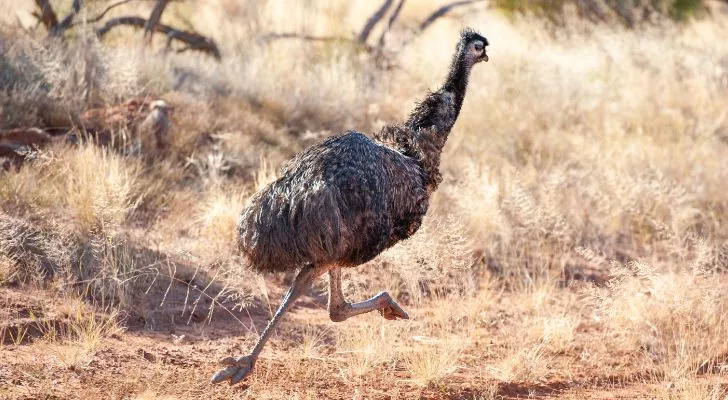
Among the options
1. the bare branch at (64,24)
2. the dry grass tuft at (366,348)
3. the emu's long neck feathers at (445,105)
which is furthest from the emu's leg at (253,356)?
the bare branch at (64,24)

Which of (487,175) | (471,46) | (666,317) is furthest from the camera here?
(487,175)

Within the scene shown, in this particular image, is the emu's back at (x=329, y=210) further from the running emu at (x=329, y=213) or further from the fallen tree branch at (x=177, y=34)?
the fallen tree branch at (x=177, y=34)

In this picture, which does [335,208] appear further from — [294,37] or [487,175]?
[294,37]

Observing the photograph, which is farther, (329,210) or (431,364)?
(431,364)

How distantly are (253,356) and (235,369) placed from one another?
0.10 meters

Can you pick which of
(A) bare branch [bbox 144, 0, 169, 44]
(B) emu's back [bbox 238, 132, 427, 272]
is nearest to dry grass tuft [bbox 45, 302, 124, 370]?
(B) emu's back [bbox 238, 132, 427, 272]

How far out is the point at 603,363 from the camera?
608 centimetres

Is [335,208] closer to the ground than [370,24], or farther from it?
closer to the ground

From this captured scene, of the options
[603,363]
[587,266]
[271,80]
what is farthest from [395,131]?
[271,80]

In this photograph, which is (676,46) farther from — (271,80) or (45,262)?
(45,262)

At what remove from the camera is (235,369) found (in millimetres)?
4598

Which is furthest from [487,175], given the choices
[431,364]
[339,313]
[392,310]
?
[339,313]

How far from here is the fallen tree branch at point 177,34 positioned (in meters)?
10.2

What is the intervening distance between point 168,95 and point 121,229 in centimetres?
285
